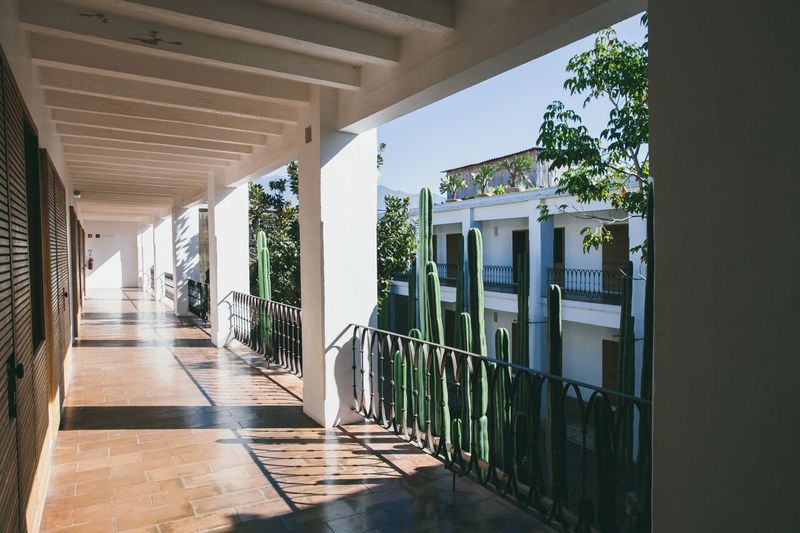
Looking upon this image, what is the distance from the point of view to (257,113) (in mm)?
Result: 5078

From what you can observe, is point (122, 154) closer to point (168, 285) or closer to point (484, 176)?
point (168, 285)

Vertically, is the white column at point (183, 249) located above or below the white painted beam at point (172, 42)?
below

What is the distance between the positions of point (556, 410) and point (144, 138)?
5421 mm

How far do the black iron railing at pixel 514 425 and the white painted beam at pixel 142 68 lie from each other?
2.25 meters

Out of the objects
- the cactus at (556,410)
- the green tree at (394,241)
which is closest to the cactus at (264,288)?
the green tree at (394,241)

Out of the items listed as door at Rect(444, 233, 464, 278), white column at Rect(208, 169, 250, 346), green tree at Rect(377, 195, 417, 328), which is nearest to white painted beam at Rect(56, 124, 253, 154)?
white column at Rect(208, 169, 250, 346)

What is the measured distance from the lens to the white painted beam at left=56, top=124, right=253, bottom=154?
5871 millimetres

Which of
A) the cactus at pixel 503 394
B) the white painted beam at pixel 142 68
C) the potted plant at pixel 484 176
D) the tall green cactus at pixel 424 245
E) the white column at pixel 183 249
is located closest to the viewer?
the cactus at pixel 503 394

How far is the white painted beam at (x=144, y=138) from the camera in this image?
5871 millimetres

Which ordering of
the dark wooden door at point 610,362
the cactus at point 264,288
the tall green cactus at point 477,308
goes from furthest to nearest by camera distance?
the dark wooden door at point 610,362 < the cactus at point 264,288 < the tall green cactus at point 477,308

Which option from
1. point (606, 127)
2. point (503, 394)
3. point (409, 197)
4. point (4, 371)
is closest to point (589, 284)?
point (409, 197)

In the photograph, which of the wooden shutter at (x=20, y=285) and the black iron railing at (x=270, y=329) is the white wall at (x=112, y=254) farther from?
the wooden shutter at (x=20, y=285)

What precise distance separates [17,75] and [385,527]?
3.18 meters

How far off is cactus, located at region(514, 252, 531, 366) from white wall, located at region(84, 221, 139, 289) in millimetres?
23158
